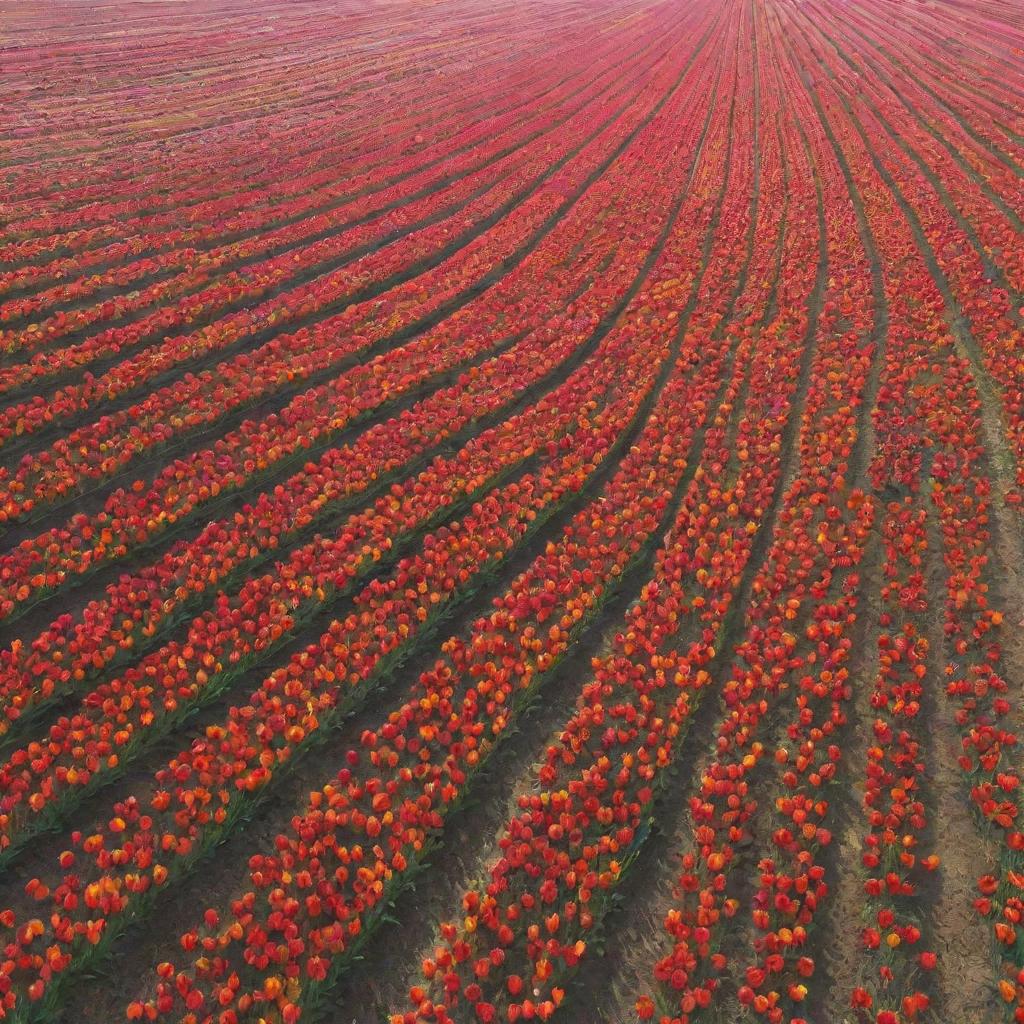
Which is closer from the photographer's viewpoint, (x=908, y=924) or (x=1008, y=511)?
(x=908, y=924)

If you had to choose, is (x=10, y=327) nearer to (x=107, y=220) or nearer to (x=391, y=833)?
(x=107, y=220)

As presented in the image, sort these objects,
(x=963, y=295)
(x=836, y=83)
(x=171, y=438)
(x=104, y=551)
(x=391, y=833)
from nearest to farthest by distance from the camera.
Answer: (x=391, y=833) → (x=104, y=551) → (x=171, y=438) → (x=963, y=295) → (x=836, y=83)

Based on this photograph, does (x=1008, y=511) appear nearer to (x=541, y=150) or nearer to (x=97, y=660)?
(x=97, y=660)

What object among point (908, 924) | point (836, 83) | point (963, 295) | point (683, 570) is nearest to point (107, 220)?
point (683, 570)

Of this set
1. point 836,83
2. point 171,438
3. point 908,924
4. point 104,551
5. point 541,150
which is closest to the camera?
point 908,924

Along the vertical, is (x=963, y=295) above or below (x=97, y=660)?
above

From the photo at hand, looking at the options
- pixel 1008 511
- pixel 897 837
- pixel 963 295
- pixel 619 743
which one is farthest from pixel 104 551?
pixel 963 295
